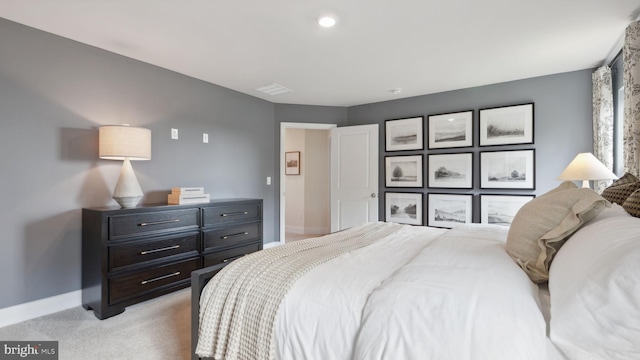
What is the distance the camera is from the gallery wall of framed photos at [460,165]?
3678mm

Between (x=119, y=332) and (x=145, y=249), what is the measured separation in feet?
2.25

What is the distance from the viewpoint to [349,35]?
8.30 feet

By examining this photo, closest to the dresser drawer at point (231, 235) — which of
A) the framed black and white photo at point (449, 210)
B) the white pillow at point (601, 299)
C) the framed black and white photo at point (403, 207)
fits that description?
the framed black and white photo at point (403, 207)

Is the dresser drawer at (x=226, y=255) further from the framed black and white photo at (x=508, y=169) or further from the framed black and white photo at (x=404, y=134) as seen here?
the framed black and white photo at (x=508, y=169)

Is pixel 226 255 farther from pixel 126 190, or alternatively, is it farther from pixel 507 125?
pixel 507 125

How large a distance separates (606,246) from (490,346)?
467 mm

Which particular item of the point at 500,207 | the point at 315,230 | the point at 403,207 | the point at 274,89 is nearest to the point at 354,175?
the point at 403,207

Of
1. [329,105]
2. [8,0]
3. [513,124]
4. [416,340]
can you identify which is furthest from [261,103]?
[416,340]

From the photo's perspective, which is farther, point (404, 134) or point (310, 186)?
point (310, 186)

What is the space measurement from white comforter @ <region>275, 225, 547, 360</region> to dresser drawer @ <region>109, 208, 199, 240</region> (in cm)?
198

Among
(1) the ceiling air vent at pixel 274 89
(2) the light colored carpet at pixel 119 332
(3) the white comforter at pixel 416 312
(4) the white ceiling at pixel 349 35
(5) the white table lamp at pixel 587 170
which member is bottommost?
(2) the light colored carpet at pixel 119 332

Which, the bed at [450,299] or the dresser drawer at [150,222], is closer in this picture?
the bed at [450,299]

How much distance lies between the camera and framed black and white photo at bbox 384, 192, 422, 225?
14.3 ft

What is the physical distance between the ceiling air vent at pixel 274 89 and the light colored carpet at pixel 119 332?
2.70 meters
